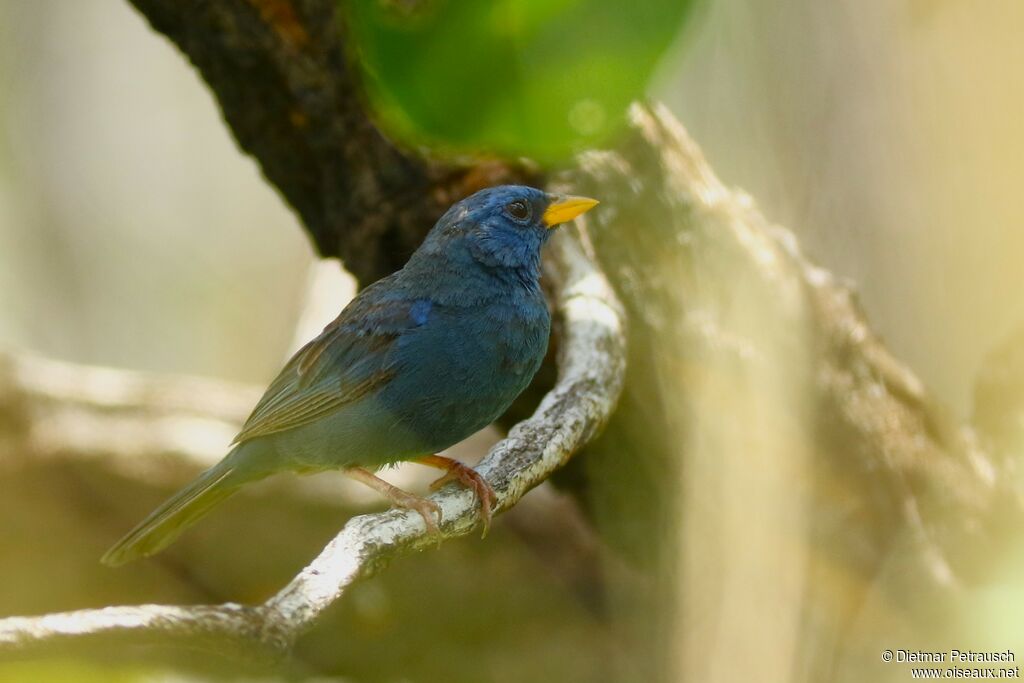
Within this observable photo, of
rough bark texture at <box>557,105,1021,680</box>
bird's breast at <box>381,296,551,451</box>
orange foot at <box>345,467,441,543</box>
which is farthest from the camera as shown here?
rough bark texture at <box>557,105,1021,680</box>

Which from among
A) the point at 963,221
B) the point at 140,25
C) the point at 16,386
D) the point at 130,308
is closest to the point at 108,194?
the point at 130,308

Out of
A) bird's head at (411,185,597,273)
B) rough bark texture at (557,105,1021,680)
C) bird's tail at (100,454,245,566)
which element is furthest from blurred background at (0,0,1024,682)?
bird's tail at (100,454,245,566)

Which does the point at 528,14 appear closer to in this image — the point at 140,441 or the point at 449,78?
the point at 449,78

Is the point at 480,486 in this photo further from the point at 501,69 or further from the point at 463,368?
the point at 501,69

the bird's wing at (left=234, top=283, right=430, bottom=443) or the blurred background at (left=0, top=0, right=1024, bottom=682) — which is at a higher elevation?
the blurred background at (left=0, top=0, right=1024, bottom=682)

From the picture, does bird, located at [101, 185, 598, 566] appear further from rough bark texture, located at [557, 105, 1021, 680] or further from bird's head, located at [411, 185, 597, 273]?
rough bark texture, located at [557, 105, 1021, 680]

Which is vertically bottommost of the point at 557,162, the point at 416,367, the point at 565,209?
the point at 557,162

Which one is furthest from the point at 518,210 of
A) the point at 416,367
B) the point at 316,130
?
the point at 316,130
